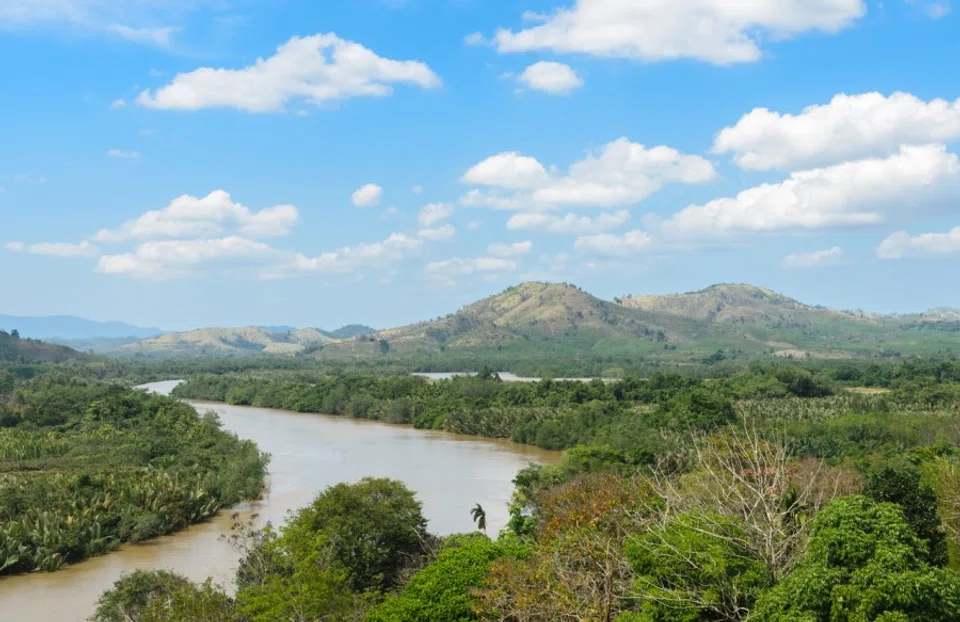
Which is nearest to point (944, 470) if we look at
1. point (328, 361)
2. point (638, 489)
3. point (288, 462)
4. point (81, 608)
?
point (638, 489)

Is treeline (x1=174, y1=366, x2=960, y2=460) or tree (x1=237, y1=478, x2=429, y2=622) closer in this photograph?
tree (x1=237, y1=478, x2=429, y2=622)

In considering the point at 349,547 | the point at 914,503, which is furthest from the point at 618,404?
the point at 914,503

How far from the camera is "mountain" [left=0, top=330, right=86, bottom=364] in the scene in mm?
137488

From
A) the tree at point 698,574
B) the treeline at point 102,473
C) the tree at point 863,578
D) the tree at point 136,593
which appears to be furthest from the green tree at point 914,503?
the treeline at point 102,473

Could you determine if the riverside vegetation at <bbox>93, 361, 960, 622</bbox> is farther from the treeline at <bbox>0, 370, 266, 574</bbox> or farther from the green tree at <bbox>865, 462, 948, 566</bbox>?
the treeline at <bbox>0, 370, 266, 574</bbox>

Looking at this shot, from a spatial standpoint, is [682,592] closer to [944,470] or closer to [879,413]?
[944,470]

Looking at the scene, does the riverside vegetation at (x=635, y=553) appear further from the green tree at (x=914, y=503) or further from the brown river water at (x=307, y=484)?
the brown river water at (x=307, y=484)

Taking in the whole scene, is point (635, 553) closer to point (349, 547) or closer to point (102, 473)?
point (349, 547)

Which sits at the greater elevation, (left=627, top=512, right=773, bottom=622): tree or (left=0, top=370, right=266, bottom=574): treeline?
(left=627, top=512, right=773, bottom=622): tree

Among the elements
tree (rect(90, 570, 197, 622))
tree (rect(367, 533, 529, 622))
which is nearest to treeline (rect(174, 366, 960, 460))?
tree (rect(367, 533, 529, 622))

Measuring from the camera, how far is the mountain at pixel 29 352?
137 metres

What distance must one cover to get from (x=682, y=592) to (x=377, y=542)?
46.0 ft

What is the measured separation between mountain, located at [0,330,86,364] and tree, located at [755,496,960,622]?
14244cm

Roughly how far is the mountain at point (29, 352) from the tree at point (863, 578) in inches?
5608
